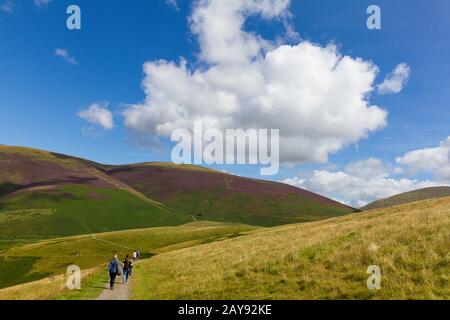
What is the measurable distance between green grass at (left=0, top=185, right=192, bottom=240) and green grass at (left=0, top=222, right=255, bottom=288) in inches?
1468

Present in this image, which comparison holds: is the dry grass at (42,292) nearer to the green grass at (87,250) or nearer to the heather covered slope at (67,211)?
the green grass at (87,250)

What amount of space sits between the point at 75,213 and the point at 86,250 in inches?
2777

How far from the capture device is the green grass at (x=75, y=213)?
140375 millimetres

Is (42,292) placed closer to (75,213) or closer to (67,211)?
(75,213)

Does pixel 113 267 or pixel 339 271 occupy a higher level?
pixel 339 271

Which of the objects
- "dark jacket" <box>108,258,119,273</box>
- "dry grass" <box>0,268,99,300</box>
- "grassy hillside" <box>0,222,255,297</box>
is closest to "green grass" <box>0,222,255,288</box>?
"grassy hillside" <box>0,222,255,297</box>

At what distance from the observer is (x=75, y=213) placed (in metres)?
161

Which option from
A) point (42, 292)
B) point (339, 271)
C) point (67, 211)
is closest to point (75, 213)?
point (67, 211)

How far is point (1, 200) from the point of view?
168875 millimetres

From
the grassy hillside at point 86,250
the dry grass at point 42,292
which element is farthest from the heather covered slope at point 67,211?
the dry grass at point 42,292

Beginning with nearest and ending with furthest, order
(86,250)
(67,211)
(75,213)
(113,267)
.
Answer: (113,267)
(86,250)
(75,213)
(67,211)
